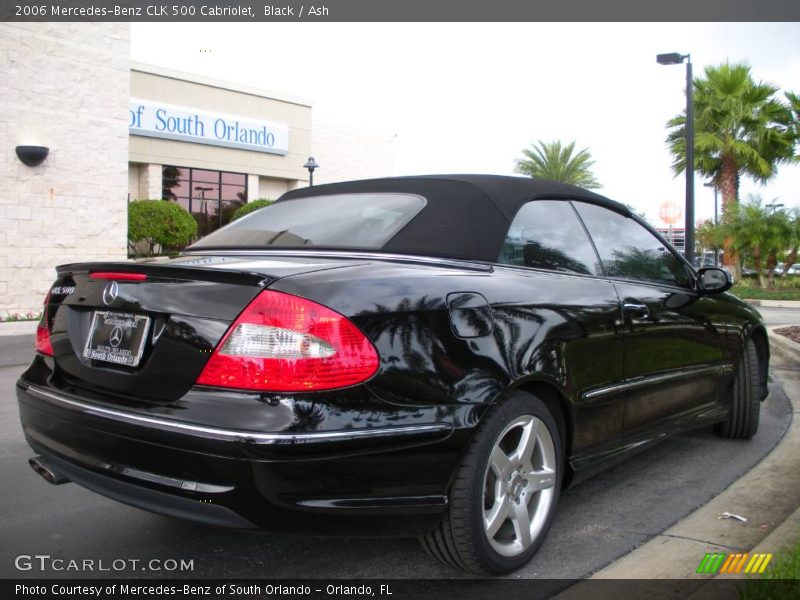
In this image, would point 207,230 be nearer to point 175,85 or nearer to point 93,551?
point 175,85

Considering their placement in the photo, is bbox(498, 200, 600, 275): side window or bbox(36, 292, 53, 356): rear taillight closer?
bbox(36, 292, 53, 356): rear taillight

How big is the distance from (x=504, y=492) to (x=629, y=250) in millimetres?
1827

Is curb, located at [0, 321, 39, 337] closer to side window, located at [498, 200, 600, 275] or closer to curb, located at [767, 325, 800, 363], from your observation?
side window, located at [498, 200, 600, 275]

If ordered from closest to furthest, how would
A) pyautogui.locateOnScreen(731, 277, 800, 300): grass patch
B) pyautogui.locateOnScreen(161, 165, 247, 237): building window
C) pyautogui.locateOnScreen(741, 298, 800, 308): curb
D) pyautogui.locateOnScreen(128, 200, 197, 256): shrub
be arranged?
pyautogui.locateOnScreen(741, 298, 800, 308): curb < pyautogui.locateOnScreen(128, 200, 197, 256): shrub < pyautogui.locateOnScreen(731, 277, 800, 300): grass patch < pyautogui.locateOnScreen(161, 165, 247, 237): building window

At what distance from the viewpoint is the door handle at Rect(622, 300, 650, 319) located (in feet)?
11.5

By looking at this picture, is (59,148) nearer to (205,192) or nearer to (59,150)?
(59,150)

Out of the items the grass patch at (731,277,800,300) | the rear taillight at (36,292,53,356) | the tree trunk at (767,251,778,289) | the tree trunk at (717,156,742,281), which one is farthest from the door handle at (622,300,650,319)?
the tree trunk at (767,251,778,289)

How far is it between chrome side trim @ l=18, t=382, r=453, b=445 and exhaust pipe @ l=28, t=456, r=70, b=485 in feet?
1.02

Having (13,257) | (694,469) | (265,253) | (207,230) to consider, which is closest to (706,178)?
(207,230)

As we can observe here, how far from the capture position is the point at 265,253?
3096 millimetres

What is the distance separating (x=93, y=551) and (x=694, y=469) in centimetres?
328

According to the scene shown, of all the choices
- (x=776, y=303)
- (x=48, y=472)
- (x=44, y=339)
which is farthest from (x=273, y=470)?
(x=776, y=303)

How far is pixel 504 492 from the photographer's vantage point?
8.90ft

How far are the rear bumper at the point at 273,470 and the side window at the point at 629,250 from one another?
1.70m
